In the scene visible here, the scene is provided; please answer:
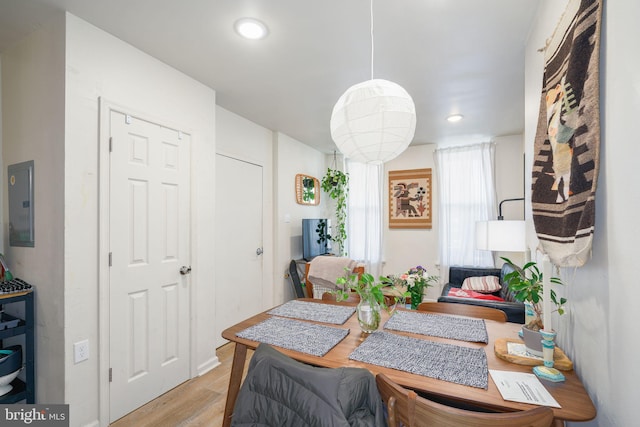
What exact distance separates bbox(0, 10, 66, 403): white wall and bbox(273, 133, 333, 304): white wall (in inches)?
95.6

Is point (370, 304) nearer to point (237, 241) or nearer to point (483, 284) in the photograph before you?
point (237, 241)

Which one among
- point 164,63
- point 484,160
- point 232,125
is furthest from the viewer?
point 484,160

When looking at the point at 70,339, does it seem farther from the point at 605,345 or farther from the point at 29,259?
the point at 605,345

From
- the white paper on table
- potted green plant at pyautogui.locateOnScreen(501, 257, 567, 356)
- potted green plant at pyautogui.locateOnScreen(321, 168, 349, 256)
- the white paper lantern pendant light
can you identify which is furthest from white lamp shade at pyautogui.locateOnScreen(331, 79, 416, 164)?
potted green plant at pyautogui.locateOnScreen(321, 168, 349, 256)

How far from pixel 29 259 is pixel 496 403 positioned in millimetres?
2666

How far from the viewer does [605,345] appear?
96cm

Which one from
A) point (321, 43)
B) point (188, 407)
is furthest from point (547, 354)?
point (188, 407)

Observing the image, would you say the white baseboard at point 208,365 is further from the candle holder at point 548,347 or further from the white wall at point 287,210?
the candle holder at point 548,347

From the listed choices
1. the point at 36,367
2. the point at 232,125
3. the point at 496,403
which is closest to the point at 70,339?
the point at 36,367

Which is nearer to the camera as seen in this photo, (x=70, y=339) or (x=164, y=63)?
(x=70, y=339)

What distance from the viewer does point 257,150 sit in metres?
3.88

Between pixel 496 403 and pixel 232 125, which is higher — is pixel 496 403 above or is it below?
below

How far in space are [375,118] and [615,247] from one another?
909mm

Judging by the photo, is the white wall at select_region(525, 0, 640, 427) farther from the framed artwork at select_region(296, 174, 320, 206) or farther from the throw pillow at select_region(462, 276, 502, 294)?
the framed artwork at select_region(296, 174, 320, 206)
